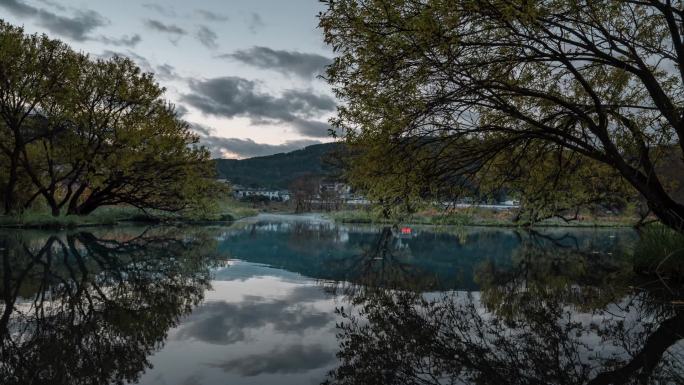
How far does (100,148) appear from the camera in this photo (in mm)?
26625

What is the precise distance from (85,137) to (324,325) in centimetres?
2539

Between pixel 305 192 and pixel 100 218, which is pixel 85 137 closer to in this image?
pixel 100 218

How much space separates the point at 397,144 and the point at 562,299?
4561mm

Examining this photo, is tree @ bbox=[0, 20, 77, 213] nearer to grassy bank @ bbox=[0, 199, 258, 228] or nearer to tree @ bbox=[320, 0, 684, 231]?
grassy bank @ bbox=[0, 199, 258, 228]

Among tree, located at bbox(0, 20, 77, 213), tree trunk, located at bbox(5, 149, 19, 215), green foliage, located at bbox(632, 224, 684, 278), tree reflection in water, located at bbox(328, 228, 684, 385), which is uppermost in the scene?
tree, located at bbox(0, 20, 77, 213)

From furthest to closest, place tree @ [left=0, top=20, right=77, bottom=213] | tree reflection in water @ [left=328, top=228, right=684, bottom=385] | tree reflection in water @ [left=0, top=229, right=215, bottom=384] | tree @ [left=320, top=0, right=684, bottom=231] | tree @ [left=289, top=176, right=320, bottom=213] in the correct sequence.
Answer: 1. tree @ [left=289, top=176, right=320, bottom=213]
2. tree @ [left=0, top=20, right=77, bottom=213]
3. tree @ [left=320, top=0, right=684, bottom=231]
4. tree reflection in water @ [left=328, top=228, right=684, bottom=385]
5. tree reflection in water @ [left=0, top=229, right=215, bottom=384]

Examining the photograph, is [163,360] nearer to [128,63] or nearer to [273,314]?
[273,314]

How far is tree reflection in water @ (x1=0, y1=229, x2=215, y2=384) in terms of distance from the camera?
14.3 ft

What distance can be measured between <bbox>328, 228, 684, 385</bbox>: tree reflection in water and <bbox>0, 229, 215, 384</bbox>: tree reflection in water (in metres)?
2.26

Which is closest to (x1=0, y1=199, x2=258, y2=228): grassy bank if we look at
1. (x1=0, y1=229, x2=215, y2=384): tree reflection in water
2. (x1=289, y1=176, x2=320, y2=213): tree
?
(x1=0, y1=229, x2=215, y2=384): tree reflection in water

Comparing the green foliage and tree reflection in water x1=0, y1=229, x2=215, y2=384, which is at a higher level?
the green foliage

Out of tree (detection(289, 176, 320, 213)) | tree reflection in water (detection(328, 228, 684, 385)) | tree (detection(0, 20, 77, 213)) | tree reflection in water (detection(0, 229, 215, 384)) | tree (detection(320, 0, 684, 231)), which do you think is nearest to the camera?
tree reflection in water (detection(0, 229, 215, 384))

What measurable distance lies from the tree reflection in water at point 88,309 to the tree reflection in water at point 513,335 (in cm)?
226

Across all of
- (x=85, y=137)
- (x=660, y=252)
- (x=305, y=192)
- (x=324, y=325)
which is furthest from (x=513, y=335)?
(x=305, y=192)
